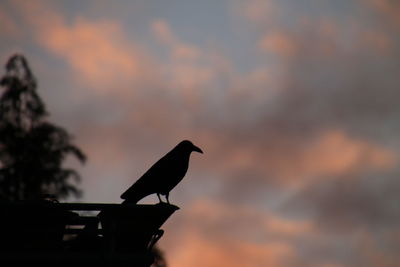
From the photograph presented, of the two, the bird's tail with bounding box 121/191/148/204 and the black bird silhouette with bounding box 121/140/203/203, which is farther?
the black bird silhouette with bounding box 121/140/203/203

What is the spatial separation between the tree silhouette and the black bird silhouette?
16.5 meters

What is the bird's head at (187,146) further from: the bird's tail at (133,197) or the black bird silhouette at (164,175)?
the bird's tail at (133,197)

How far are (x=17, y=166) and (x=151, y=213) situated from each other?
65.7ft

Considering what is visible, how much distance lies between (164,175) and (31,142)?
17762 millimetres

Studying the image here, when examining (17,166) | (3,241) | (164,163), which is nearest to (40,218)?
(3,241)

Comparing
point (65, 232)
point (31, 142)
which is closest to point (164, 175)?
point (65, 232)

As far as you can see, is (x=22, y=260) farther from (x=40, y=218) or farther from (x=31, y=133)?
(x=31, y=133)

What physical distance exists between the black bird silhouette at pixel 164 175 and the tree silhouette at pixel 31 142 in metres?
16.5

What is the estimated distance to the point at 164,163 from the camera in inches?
429

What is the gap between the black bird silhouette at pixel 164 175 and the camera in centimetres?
1007

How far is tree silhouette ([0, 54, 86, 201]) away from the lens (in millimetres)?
26781

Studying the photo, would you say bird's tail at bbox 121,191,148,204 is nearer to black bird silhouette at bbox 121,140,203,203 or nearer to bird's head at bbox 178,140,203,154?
black bird silhouette at bbox 121,140,203,203

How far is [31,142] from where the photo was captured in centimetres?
2734

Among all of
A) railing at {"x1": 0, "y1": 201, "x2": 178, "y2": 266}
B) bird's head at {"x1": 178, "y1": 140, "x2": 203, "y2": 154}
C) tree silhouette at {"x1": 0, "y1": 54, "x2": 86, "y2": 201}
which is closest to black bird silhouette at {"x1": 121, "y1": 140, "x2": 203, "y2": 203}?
bird's head at {"x1": 178, "y1": 140, "x2": 203, "y2": 154}
